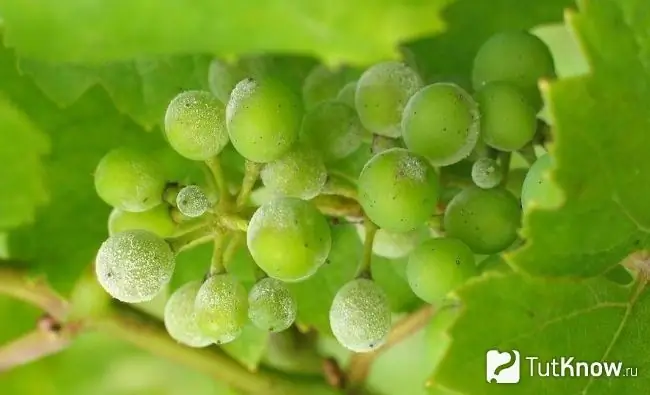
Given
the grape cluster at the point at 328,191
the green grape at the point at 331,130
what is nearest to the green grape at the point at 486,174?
the grape cluster at the point at 328,191

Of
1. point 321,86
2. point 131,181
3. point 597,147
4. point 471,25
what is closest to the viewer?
point 597,147

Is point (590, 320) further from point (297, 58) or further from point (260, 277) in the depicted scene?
point (297, 58)

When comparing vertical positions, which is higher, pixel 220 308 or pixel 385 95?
pixel 385 95

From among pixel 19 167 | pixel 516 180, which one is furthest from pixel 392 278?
pixel 19 167

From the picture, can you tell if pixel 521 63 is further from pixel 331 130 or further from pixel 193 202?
pixel 193 202

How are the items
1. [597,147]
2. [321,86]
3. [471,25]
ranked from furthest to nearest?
[471,25], [321,86], [597,147]

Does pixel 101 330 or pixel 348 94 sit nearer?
pixel 348 94
